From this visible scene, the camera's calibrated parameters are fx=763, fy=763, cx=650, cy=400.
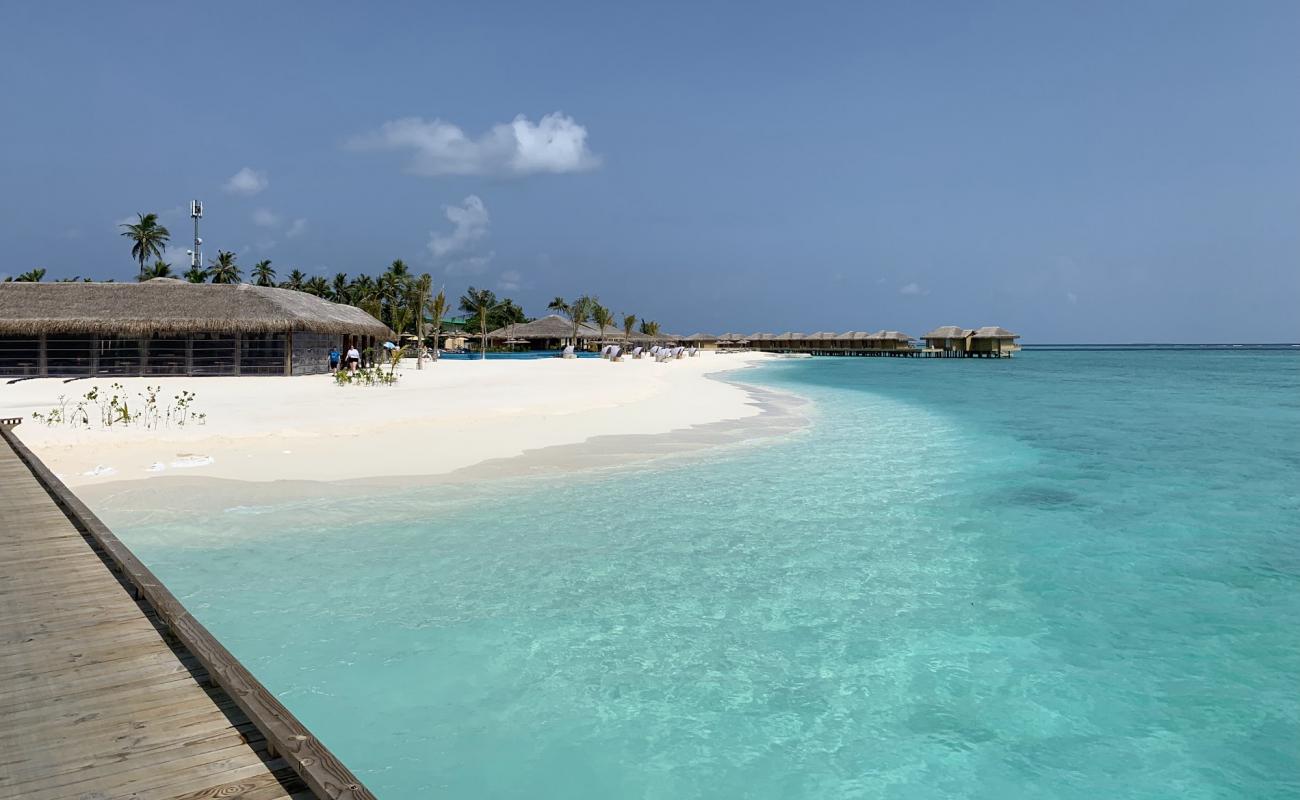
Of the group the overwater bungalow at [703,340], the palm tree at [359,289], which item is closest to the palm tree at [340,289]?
the palm tree at [359,289]

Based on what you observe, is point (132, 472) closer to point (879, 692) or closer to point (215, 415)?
point (215, 415)

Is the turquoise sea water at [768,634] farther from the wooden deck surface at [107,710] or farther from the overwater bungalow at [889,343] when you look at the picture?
the overwater bungalow at [889,343]

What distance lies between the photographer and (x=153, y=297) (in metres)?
25.9

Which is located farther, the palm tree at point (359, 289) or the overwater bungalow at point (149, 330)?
the palm tree at point (359, 289)

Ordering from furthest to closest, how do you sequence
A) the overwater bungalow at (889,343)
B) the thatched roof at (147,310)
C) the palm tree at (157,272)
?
the overwater bungalow at (889,343) < the palm tree at (157,272) < the thatched roof at (147,310)

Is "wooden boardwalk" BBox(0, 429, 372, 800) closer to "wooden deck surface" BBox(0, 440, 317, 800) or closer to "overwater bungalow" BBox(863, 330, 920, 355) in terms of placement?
"wooden deck surface" BBox(0, 440, 317, 800)

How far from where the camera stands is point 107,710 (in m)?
3.12

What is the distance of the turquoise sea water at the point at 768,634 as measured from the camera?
411 cm

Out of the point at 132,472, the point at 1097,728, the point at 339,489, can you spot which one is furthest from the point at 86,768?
the point at 132,472

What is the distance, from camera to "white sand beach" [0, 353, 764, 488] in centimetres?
1069

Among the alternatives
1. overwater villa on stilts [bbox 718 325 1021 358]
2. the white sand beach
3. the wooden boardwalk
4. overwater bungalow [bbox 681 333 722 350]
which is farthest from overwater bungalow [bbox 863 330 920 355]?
the wooden boardwalk

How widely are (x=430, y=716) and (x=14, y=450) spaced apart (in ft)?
27.9

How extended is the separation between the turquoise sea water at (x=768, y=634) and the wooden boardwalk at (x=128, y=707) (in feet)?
3.22

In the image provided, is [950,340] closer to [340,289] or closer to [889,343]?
[889,343]
